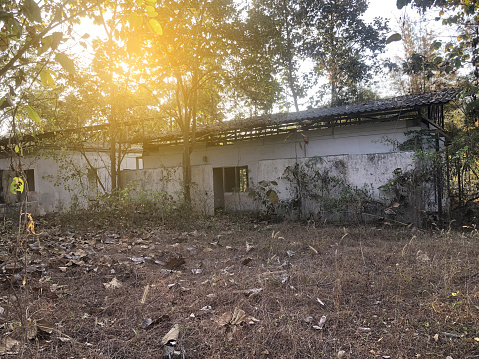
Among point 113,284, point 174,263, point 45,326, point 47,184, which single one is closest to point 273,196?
point 174,263

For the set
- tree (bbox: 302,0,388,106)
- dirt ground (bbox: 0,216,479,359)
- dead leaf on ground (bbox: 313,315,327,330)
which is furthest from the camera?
tree (bbox: 302,0,388,106)

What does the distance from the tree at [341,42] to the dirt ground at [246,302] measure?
1422 cm

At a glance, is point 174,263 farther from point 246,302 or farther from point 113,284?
point 246,302

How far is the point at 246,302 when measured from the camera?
3250 millimetres

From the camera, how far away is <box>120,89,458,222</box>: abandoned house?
8305 millimetres

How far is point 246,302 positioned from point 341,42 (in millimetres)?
18162

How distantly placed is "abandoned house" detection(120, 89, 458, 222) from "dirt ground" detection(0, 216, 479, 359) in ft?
9.15

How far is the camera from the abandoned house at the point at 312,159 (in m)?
8.30

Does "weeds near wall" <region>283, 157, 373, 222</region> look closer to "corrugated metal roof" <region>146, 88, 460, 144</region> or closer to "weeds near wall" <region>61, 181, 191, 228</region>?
"corrugated metal roof" <region>146, 88, 460, 144</region>

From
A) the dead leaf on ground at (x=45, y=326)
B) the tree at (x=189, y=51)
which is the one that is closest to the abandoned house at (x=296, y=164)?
the tree at (x=189, y=51)

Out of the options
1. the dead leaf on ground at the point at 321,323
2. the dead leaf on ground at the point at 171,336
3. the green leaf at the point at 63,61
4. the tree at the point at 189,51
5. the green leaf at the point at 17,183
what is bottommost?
the dead leaf on ground at the point at 321,323

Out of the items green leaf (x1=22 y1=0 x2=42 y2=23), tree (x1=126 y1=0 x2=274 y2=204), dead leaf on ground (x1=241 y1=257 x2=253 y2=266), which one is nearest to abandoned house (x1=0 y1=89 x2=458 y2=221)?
tree (x1=126 y1=0 x2=274 y2=204)

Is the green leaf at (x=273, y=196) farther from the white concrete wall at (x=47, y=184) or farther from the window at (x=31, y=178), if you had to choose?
the window at (x=31, y=178)

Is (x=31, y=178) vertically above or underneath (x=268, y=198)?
above
